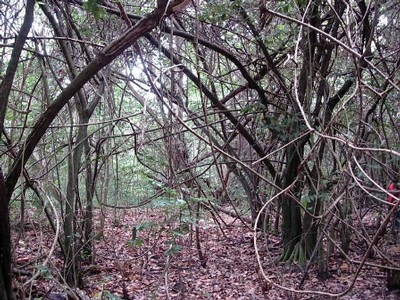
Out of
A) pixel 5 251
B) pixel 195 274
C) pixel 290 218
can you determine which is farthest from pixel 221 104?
pixel 5 251

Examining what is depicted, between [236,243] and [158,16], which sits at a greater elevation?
[158,16]

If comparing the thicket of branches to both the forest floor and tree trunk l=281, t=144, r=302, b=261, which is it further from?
the forest floor

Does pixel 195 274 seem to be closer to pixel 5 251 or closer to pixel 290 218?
pixel 290 218

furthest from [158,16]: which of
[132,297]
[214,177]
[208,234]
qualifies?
[214,177]

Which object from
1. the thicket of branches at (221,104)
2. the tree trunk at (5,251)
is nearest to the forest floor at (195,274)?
the thicket of branches at (221,104)

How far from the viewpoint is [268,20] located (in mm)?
4418

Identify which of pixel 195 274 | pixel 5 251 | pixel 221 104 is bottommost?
pixel 195 274

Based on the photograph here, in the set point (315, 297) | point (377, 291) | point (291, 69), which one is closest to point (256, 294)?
point (315, 297)

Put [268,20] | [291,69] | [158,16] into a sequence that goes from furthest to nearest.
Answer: [291,69], [268,20], [158,16]

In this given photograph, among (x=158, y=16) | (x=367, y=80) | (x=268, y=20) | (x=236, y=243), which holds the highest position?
(x=268, y=20)

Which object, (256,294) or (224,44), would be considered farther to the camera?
(224,44)

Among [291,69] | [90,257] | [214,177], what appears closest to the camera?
[90,257]

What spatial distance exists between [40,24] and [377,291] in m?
5.00

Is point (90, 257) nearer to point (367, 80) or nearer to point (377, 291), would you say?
point (377, 291)
